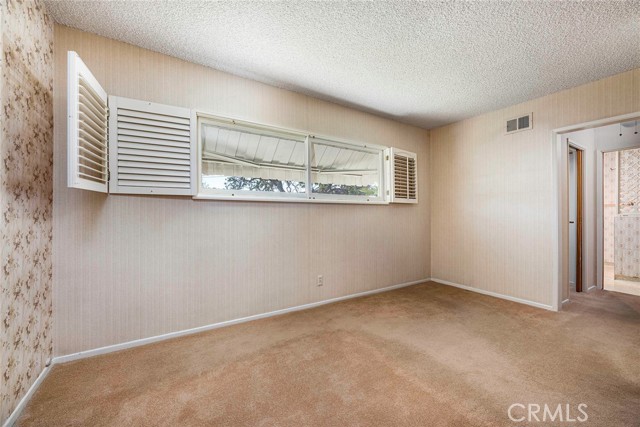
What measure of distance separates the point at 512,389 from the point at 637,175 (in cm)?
610

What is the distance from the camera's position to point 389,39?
2.16 meters

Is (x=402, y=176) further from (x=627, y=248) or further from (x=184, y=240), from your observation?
(x=627, y=248)

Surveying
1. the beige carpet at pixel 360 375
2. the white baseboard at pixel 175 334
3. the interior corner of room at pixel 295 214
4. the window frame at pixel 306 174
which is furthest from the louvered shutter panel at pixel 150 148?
the beige carpet at pixel 360 375

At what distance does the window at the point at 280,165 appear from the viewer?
2.66m

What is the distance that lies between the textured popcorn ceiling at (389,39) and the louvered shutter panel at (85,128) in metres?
0.57

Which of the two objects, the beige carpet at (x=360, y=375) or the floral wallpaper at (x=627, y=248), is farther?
the floral wallpaper at (x=627, y=248)

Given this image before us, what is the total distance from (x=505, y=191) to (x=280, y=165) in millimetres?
2954

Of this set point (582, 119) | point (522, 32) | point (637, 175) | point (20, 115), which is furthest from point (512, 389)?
point (637, 175)

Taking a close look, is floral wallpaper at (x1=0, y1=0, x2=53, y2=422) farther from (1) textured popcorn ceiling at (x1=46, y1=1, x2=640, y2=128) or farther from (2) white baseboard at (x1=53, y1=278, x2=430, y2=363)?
(1) textured popcorn ceiling at (x1=46, y1=1, x2=640, y2=128)

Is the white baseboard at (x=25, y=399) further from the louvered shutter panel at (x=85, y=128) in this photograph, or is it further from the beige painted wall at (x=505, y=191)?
the beige painted wall at (x=505, y=191)

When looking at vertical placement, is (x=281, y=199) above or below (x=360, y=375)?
above

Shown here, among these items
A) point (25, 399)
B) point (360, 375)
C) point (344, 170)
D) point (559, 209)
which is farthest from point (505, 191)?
point (25, 399)

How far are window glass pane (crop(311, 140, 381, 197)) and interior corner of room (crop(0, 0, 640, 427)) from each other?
0.03m

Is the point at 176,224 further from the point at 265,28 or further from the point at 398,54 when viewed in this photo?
the point at 398,54
